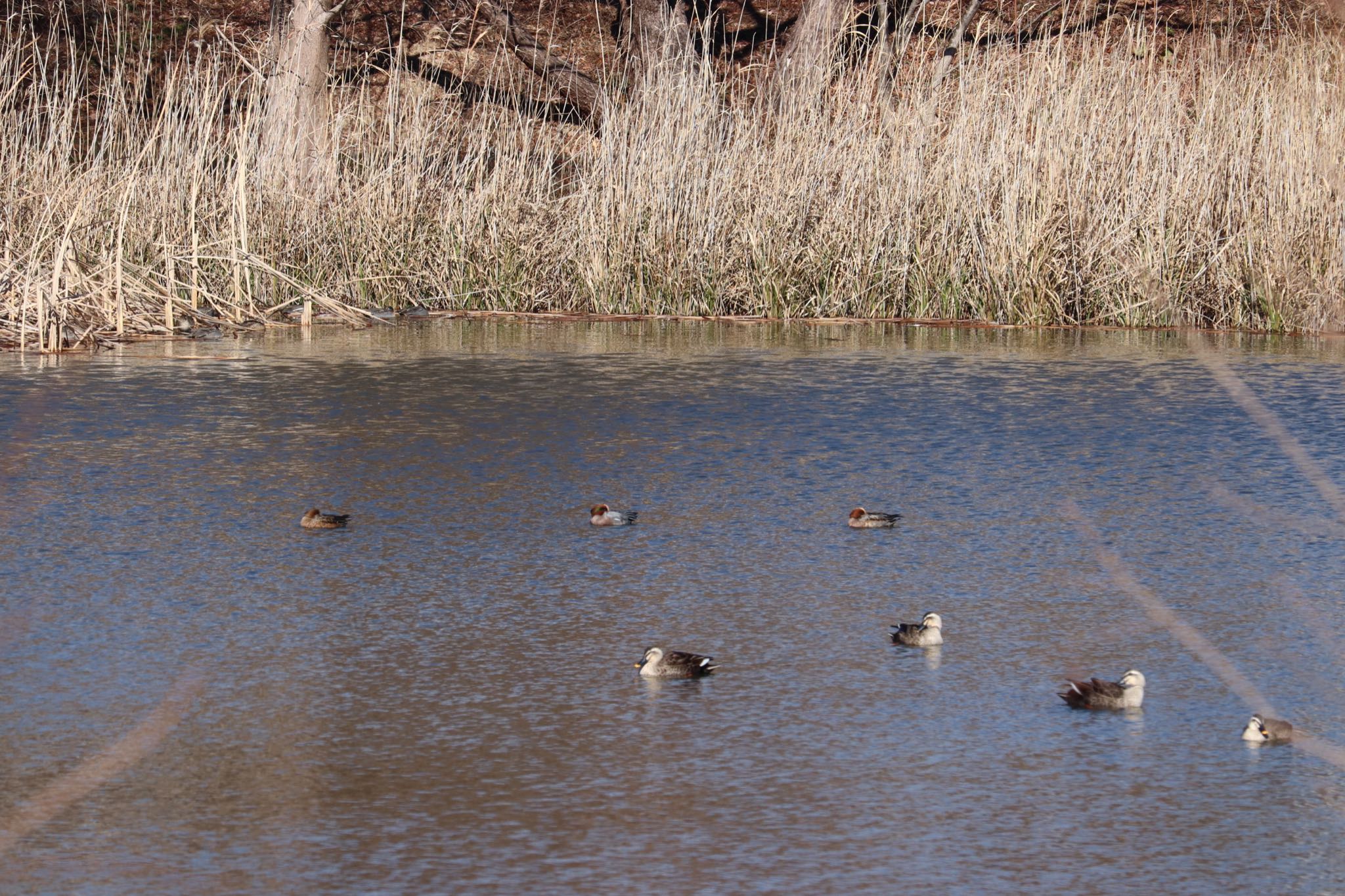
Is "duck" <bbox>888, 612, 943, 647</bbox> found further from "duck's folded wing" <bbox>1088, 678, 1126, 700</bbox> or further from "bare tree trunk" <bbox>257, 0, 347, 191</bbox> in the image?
"bare tree trunk" <bbox>257, 0, 347, 191</bbox>

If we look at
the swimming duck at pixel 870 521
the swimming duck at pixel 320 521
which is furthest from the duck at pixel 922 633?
the swimming duck at pixel 320 521

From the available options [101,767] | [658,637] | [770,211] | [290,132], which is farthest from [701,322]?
[101,767]

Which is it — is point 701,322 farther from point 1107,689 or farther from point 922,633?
point 1107,689

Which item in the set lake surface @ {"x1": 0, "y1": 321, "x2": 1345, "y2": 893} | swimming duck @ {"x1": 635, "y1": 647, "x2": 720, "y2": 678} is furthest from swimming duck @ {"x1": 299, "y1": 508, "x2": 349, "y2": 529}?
swimming duck @ {"x1": 635, "y1": 647, "x2": 720, "y2": 678}

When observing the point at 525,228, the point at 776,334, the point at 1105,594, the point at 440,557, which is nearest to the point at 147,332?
the point at 525,228

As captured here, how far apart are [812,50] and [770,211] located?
5.17 m

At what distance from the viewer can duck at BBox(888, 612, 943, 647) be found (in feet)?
12.6

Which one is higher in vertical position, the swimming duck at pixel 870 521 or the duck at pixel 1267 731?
the swimming duck at pixel 870 521

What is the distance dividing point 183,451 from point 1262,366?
195 inches

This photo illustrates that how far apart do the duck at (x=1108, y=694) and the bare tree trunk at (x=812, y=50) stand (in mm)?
8199

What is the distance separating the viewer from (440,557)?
4715mm

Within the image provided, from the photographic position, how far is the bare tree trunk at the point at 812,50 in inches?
449

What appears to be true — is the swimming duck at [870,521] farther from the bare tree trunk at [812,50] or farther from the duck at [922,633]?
the bare tree trunk at [812,50]

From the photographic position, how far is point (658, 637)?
3949mm
